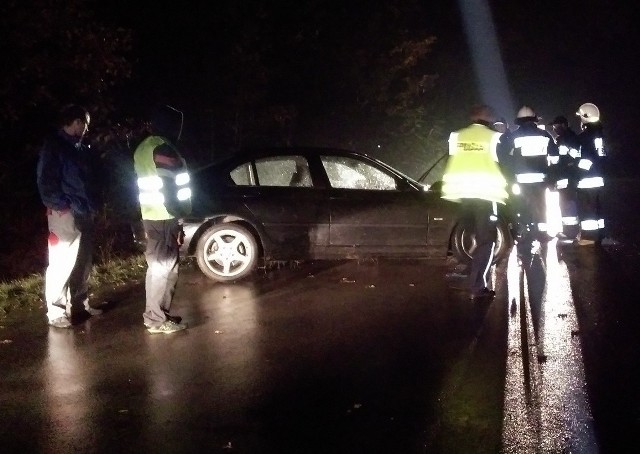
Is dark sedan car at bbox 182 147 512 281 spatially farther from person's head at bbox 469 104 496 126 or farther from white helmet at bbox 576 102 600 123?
white helmet at bbox 576 102 600 123

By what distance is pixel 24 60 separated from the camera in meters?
10.4

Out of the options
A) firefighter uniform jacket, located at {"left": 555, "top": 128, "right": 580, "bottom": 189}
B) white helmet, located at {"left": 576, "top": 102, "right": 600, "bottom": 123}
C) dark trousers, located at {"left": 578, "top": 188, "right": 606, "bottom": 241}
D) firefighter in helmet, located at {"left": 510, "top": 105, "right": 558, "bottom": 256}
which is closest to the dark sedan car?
firefighter in helmet, located at {"left": 510, "top": 105, "right": 558, "bottom": 256}

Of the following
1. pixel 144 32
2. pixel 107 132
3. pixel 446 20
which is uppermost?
pixel 446 20

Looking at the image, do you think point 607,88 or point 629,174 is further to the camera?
point 607,88

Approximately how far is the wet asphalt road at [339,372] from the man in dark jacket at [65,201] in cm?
38

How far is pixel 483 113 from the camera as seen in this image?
306 inches

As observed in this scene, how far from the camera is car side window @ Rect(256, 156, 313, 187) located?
30.3ft

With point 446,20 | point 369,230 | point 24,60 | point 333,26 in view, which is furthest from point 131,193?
point 446,20

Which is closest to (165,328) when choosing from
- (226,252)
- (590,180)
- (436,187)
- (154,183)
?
(154,183)

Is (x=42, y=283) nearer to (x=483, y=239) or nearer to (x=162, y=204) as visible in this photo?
(x=162, y=204)

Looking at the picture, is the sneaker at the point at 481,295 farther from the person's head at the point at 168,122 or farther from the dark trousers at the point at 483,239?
the person's head at the point at 168,122

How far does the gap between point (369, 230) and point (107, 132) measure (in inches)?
184

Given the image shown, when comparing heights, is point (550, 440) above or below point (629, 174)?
below

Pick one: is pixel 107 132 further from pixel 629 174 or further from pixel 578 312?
pixel 629 174
